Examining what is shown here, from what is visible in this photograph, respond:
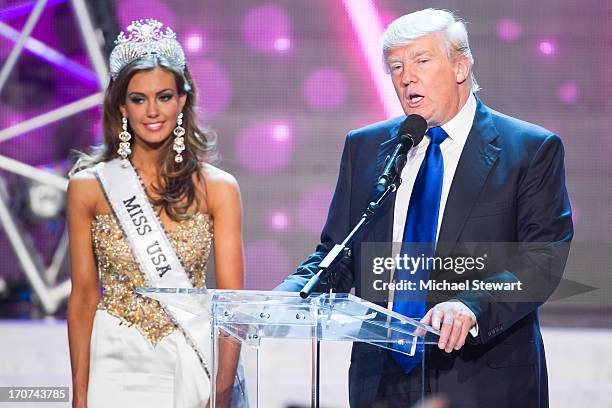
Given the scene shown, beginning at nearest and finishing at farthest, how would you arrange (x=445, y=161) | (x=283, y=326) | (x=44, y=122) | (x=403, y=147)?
(x=283, y=326) → (x=403, y=147) → (x=445, y=161) → (x=44, y=122)

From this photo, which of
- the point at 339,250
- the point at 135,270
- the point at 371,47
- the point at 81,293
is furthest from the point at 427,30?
the point at 371,47

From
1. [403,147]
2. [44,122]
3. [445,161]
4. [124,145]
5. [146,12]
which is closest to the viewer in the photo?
[403,147]

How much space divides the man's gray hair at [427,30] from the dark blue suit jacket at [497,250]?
6.1 inches

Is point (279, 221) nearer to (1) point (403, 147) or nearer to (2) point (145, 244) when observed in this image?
(2) point (145, 244)

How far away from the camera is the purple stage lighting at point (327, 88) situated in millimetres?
3668

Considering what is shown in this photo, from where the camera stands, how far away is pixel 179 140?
272 centimetres

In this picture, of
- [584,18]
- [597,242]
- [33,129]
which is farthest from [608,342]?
[33,129]

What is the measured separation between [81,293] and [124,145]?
1.44ft

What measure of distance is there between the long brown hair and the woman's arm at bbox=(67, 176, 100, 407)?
0.52ft

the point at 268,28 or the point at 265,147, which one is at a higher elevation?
the point at 268,28

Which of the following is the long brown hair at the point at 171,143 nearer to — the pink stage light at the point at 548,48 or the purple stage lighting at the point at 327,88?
the purple stage lighting at the point at 327,88

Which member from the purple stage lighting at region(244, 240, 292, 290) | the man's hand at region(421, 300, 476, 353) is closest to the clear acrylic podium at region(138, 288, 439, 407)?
the man's hand at region(421, 300, 476, 353)

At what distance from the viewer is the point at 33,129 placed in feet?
12.8

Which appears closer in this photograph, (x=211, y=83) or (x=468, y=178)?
(x=468, y=178)
